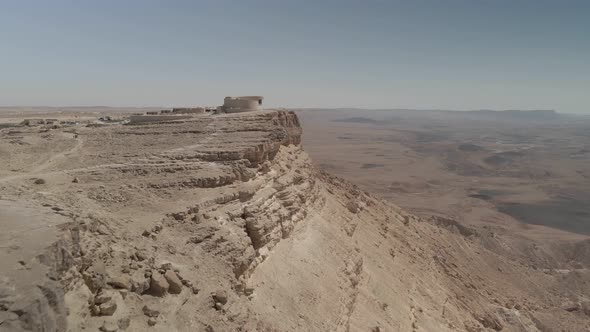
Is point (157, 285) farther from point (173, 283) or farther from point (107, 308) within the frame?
point (107, 308)

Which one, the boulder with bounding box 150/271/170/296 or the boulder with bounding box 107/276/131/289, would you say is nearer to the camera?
the boulder with bounding box 107/276/131/289

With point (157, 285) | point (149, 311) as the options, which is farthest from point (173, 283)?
point (149, 311)

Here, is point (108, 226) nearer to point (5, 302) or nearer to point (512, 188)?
point (5, 302)

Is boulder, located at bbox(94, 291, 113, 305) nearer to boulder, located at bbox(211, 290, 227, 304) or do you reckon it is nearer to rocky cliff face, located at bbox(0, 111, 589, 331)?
rocky cliff face, located at bbox(0, 111, 589, 331)

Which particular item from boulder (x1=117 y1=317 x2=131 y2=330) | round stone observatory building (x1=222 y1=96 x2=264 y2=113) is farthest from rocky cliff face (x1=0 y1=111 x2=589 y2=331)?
round stone observatory building (x1=222 y1=96 x2=264 y2=113)

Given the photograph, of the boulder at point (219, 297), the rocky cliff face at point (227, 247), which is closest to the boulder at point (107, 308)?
the rocky cliff face at point (227, 247)

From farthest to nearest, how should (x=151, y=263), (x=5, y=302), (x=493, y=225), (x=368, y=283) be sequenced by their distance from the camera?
(x=493, y=225) < (x=368, y=283) < (x=151, y=263) < (x=5, y=302)

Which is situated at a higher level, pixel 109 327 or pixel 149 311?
pixel 109 327

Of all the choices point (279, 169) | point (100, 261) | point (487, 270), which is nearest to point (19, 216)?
point (100, 261)

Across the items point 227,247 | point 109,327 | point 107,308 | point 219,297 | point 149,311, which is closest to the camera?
point 109,327
